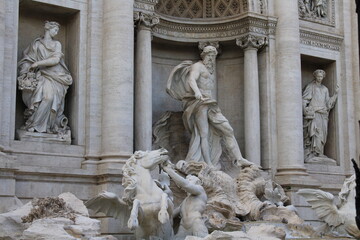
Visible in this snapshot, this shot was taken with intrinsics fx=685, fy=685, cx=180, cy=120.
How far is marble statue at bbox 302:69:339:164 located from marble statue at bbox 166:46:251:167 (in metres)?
3.54

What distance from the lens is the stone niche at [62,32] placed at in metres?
15.6

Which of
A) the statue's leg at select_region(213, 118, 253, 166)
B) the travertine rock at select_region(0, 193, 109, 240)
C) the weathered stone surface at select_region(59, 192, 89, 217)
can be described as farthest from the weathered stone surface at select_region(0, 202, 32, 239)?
the statue's leg at select_region(213, 118, 253, 166)

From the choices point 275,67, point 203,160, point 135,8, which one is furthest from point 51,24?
point 275,67

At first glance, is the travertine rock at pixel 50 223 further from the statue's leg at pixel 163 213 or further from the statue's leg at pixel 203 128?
the statue's leg at pixel 203 128

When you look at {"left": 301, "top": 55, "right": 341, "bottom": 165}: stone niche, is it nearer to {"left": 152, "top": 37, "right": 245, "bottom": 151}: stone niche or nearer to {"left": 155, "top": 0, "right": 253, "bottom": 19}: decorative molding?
{"left": 152, "top": 37, "right": 245, "bottom": 151}: stone niche

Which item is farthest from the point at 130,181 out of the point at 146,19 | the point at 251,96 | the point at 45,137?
the point at 251,96

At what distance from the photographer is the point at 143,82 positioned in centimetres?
1642

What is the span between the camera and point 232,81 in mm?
19531

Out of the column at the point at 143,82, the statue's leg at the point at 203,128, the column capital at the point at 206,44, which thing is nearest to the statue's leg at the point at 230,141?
the statue's leg at the point at 203,128

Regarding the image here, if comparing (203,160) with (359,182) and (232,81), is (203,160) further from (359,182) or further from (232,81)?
(359,182)

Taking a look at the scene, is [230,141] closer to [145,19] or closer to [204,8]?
[145,19]

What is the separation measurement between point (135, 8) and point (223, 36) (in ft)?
11.2

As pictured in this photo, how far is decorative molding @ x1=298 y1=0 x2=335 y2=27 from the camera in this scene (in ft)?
65.8

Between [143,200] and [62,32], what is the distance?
19.2 feet
